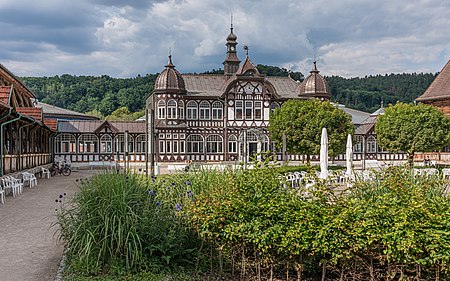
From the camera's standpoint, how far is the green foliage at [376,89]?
73125mm

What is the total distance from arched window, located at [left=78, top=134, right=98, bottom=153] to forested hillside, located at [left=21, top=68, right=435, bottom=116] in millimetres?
35320

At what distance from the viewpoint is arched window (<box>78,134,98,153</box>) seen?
109 feet

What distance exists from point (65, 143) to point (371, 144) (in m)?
24.4

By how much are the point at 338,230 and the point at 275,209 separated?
29.2 inches

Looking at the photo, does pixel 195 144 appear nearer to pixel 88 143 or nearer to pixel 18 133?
pixel 88 143

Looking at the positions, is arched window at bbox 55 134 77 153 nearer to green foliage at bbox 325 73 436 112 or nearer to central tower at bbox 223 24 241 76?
central tower at bbox 223 24 241 76

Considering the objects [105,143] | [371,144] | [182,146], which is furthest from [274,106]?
[105,143]

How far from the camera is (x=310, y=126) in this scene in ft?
86.4

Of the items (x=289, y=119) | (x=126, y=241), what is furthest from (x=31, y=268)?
(x=289, y=119)

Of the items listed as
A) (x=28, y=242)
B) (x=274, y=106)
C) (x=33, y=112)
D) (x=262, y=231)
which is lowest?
(x=28, y=242)

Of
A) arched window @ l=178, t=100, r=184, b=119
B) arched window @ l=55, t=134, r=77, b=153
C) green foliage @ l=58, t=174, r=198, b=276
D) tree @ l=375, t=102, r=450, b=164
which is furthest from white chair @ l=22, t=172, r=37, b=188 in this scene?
tree @ l=375, t=102, r=450, b=164

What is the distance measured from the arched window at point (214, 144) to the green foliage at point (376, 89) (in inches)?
1559

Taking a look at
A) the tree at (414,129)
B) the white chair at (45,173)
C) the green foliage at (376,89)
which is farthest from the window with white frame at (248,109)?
the green foliage at (376,89)

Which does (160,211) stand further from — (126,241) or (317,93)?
(317,93)
